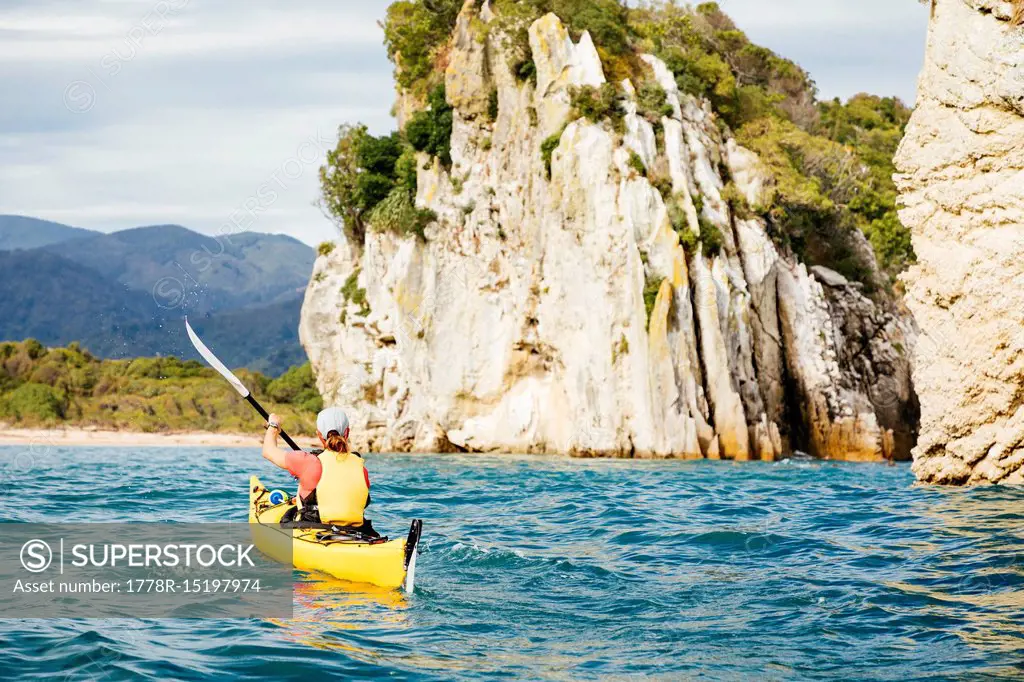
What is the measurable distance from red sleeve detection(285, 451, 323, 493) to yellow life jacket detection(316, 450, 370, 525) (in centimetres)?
37

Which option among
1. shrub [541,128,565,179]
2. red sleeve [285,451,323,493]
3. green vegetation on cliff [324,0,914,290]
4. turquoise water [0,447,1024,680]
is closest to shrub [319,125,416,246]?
green vegetation on cliff [324,0,914,290]

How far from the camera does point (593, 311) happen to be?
1323 inches

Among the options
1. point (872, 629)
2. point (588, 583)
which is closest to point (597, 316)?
point (588, 583)

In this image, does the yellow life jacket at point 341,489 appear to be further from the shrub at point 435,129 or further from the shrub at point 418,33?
the shrub at point 418,33

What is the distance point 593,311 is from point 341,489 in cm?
2326

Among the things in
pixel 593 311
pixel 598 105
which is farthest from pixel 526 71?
pixel 593 311

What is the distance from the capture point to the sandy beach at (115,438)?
4791 centimetres

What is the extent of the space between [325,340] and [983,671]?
41326 mm

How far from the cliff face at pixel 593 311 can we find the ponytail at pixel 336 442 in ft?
69.0

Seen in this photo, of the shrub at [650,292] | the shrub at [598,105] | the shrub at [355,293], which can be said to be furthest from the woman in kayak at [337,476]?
the shrub at [355,293]

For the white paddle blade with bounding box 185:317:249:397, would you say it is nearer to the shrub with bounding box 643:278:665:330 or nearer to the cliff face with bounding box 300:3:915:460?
the cliff face with bounding box 300:3:915:460

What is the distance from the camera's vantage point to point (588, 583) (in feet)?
35.2

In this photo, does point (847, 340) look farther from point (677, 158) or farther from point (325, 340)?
point (325, 340)

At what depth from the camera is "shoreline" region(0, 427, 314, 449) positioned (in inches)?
1887
